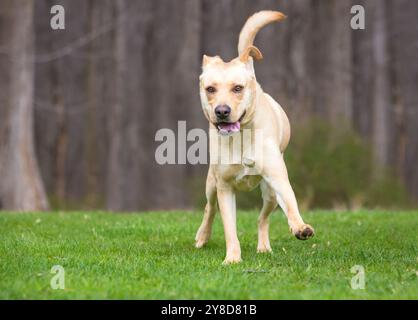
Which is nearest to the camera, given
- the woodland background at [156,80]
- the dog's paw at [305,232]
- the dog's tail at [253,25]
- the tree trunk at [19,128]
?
the dog's paw at [305,232]

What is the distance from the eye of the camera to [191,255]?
287 inches

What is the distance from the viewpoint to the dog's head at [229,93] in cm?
668

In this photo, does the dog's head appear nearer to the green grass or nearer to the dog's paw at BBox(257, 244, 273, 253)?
the green grass

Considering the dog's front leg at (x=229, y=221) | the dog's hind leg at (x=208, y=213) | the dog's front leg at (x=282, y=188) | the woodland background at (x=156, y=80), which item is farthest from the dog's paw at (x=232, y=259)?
the woodland background at (x=156, y=80)

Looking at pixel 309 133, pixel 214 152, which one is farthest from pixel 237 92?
pixel 309 133

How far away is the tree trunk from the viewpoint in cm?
1504

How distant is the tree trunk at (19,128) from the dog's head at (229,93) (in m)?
8.83

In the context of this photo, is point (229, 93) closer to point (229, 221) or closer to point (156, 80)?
point (229, 221)

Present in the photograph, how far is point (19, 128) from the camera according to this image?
15320 mm

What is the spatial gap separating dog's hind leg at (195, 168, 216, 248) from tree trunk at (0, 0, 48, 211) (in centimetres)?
762

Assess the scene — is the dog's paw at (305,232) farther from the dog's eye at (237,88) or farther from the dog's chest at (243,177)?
the dog's eye at (237,88)

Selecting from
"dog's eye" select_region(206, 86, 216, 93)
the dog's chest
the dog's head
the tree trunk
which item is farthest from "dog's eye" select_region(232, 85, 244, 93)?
the tree trunk

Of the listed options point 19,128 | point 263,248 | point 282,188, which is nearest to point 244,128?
point 282,188
